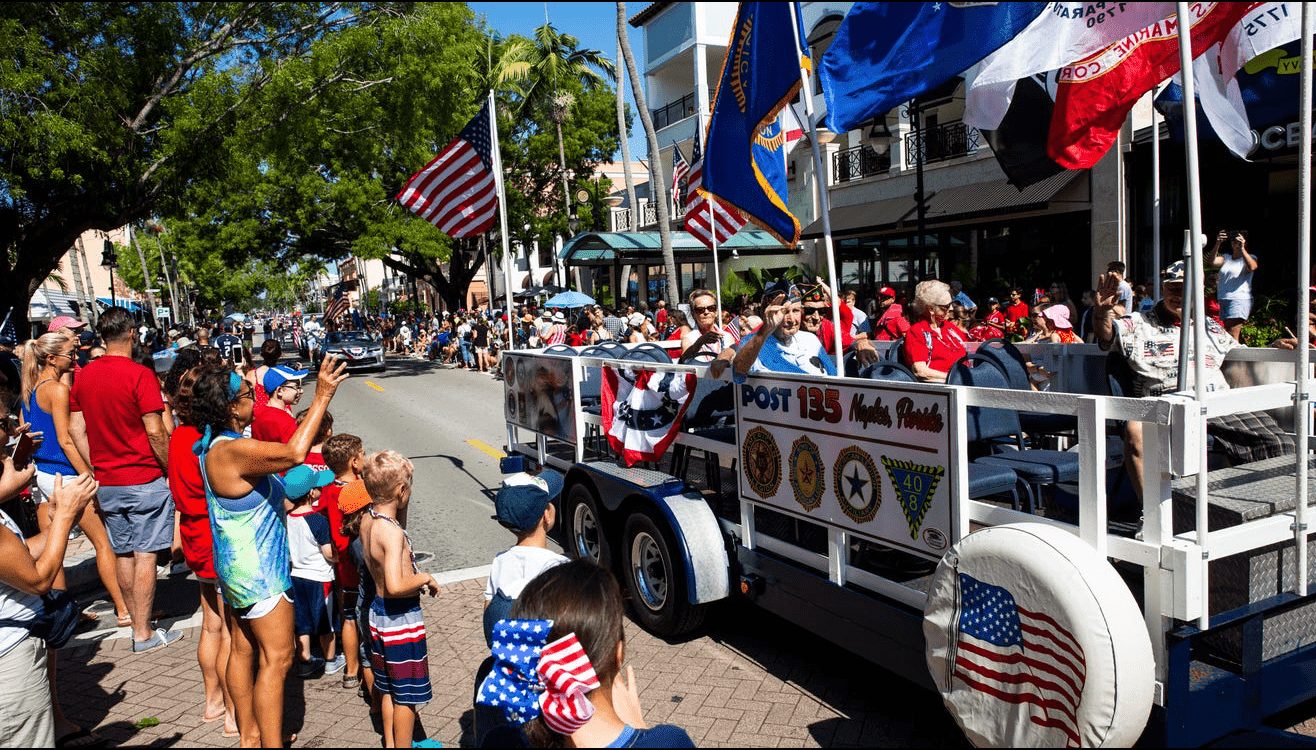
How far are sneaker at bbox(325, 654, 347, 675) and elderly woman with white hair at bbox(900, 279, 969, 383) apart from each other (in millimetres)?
4035

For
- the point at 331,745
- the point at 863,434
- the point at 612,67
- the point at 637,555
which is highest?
the point at 612,67

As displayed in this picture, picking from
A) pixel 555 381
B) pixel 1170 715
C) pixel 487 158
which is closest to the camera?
pixel 1170 715

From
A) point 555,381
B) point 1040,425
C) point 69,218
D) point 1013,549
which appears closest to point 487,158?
point 555,381

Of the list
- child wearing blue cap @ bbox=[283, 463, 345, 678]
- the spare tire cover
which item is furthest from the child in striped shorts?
the spare tire cover

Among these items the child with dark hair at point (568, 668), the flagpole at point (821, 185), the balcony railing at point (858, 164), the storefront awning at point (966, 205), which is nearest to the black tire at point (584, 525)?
the flagpole at point (821, 185)

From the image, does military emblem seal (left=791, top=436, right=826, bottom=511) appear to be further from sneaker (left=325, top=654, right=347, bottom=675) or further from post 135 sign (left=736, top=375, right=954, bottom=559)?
sneaker (left=325, top=654, right=347, bottom=675)

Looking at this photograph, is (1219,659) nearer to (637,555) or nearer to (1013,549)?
(1013,549)

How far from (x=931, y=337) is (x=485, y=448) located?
27.2 ft

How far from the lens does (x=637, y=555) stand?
17.9 feet

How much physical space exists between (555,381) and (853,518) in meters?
3.50

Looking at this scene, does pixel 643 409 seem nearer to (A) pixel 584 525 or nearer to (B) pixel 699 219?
(A) pixel 584 525

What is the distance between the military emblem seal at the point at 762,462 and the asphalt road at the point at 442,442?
A: 3.26 metres

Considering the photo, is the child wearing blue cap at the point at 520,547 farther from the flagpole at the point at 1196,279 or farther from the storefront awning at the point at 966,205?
the storefront awning at the point at 966,205

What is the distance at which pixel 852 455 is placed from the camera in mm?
3977
